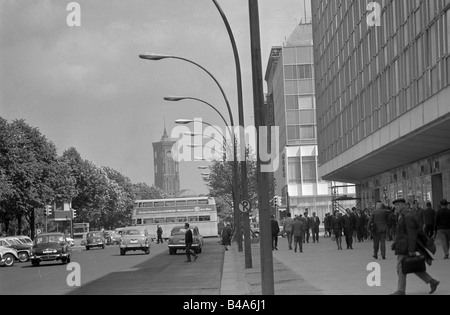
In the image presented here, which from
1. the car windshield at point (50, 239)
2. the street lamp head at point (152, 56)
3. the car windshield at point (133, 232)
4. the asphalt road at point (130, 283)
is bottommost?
the asphalt road at point (130, 283)

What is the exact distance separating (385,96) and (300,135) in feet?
196

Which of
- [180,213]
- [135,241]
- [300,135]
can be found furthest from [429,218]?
[300,135]

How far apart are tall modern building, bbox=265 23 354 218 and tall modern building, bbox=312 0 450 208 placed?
1210 inches

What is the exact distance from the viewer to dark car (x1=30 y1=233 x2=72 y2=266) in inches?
1620

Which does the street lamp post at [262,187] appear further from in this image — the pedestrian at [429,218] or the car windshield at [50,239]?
the car windshield at [50,239]

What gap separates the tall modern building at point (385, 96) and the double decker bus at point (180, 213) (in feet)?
54.8

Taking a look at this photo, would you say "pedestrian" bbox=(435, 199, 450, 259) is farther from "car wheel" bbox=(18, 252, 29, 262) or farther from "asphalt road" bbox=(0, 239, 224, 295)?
"car wheel" bbox=(18, 252, 29, 262)

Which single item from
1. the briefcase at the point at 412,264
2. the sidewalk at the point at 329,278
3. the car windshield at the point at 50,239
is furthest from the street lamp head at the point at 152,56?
the briefcase at the point at 412,264

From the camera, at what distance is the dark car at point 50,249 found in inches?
1620

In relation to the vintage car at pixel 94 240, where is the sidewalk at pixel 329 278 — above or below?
below

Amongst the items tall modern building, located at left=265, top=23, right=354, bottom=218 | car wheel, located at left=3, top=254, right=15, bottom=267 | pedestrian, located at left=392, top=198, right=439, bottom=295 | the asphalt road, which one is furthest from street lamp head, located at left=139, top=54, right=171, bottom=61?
tall modern building, located at left=265, top=23, right=354, bottom=218
